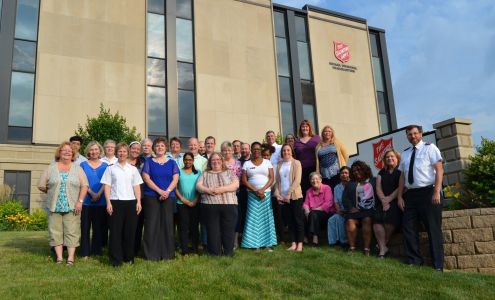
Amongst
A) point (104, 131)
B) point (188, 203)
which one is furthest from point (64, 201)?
point (104, 131)

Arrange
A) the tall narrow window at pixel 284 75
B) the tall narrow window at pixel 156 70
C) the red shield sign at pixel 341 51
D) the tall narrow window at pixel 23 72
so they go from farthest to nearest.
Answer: the red shield sign at pixel 341 51, the tall narrow window at pixel 284 75, the tall narrow window at pixel 156 70, the tall narrow window at pixel 23 72

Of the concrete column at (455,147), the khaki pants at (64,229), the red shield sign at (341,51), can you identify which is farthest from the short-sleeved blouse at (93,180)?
the red shield sign at (341,51)

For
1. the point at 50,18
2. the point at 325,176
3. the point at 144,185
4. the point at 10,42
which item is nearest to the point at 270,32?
the point at 50,18

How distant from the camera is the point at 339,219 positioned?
795 cm

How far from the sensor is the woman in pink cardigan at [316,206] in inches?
319

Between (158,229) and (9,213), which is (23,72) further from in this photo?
(158,229)

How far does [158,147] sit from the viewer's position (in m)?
6.96

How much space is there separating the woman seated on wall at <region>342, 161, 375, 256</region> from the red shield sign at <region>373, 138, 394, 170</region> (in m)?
4.12

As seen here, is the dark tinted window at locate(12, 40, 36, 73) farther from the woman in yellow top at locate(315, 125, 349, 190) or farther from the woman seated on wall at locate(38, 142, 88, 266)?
the woman in yellow top at locate(315, 125, 349, 190)

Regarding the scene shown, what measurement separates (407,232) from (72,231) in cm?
512

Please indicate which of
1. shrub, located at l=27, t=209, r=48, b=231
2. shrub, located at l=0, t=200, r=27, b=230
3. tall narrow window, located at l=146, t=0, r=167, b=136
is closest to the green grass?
shrub, located at l=27, t=209, r=48, b=231

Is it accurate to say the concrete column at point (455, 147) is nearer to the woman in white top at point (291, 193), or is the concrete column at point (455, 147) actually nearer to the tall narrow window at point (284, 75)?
the woman in white top at point (291, 193)

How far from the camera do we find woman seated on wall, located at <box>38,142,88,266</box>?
6598 millimetres

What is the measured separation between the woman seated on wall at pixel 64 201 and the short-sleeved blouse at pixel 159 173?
95cm
